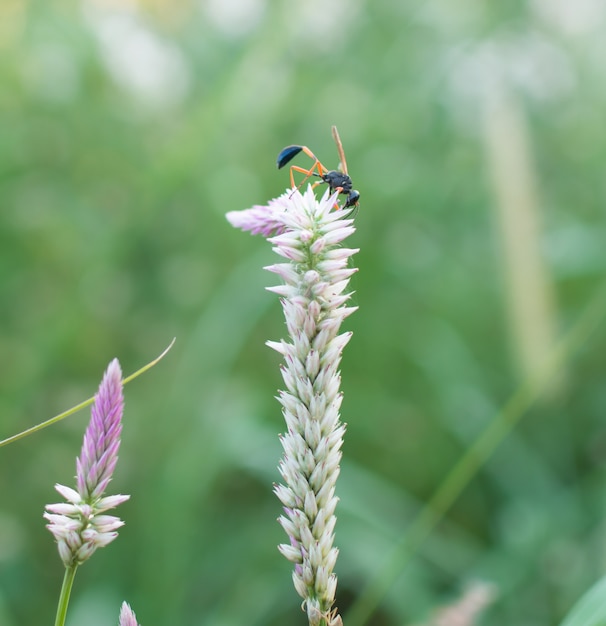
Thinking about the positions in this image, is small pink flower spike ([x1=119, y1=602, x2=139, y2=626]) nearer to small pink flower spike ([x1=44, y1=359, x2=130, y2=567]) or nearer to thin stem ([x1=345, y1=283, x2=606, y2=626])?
small pink flower spike ([x1=44, y1=359, x2=130, y2=567])

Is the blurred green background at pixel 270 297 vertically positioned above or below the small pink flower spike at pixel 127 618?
above

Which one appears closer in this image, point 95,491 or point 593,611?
point 95,491

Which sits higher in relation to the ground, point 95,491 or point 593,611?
point 95,491

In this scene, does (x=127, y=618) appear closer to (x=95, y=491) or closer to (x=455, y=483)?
(x=95, y=491)

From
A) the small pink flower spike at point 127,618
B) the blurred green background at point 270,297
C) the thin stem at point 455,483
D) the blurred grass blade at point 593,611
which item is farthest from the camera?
the blurred green background at point 270,297

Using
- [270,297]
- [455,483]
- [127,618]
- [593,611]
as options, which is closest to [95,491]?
[127,618]

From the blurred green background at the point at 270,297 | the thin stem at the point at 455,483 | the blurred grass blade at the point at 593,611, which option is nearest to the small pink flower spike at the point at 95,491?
the blurred grass blade at the point at 593,611

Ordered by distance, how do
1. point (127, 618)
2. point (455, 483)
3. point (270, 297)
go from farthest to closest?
point (270, 297) < point (455, 483) < point (127, 618)

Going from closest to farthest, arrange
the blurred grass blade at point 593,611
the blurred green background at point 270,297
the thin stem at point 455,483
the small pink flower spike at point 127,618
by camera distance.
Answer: the small pink flower spike at point 127,618
the blurred grass blade at point 593,611
the thin stem at point 455,483
the blurred green background at point 270,297

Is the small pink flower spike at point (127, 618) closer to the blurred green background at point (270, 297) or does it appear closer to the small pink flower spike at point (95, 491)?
the small pink flower spike at point (95, 491)
